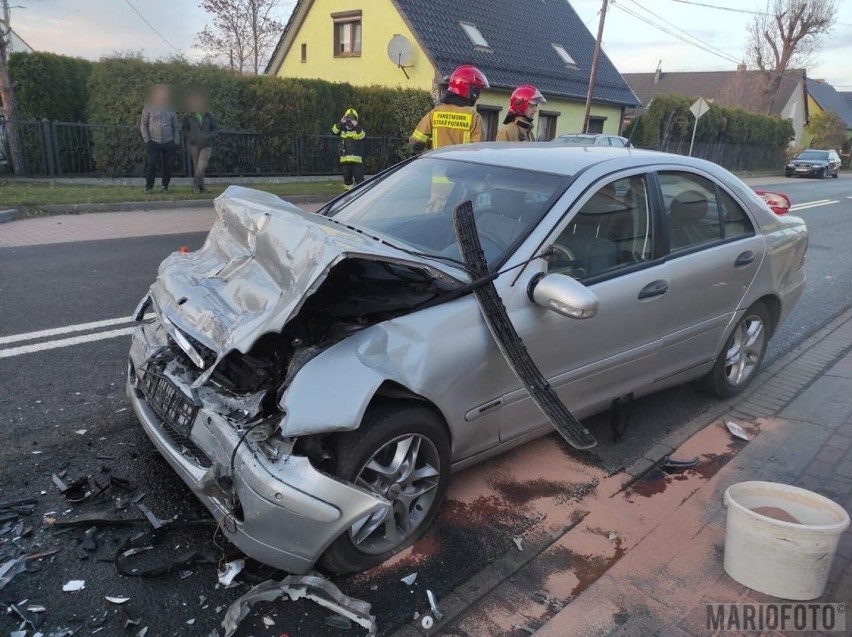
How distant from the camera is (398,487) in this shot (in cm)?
273

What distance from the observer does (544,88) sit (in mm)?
24812

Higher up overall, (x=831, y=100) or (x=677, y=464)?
(x=831, y=100)

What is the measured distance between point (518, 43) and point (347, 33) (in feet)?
21.3

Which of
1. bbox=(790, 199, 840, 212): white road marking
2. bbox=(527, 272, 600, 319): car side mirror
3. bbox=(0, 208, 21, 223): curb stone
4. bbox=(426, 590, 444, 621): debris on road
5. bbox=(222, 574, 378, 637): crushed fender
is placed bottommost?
bbox=(790, 199, 840, 212): white road marking

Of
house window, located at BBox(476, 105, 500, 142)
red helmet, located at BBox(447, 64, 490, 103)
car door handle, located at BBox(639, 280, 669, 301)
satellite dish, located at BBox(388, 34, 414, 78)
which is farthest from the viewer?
house window, located at BBox(476, 105, 500, 142)

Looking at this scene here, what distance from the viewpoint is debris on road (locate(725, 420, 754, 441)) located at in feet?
13.7

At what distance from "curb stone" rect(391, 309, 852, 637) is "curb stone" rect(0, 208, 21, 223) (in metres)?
10.1

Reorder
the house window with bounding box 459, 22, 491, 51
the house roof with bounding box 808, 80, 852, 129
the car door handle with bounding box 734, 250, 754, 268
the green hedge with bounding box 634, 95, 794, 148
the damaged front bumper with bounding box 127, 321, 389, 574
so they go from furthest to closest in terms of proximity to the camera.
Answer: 1. the house roof with bounding box 808, 80, 852, 129
2. the green hedge with bounding box 634, 95, 794, 148
3. the house window with bounding box 459, 22, 491, 51
4. the car door handle with bounding box 734, 250, 754, 268
5. the damaged front bumper with bounding box 127, 321, 389, 574

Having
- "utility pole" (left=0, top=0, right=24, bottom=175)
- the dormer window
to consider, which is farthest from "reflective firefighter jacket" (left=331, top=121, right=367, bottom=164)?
the dormer window

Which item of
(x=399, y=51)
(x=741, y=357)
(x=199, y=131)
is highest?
(x=399, y=51)

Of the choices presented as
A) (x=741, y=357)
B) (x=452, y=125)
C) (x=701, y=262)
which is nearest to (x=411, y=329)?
(x=701, y=262)

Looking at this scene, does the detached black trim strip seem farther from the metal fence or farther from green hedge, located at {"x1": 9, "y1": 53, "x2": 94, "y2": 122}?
green hedge, located at {"x1": 9, "y1": 53, "x2": 94, "y2": 122}

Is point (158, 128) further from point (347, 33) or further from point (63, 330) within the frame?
point (347, 33)

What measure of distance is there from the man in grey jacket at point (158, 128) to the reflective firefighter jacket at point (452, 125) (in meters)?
8.22
